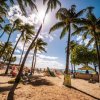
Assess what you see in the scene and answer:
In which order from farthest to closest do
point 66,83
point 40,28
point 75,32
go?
point 75,32 → point 40,28 → point 66,83

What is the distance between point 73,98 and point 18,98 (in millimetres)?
4059

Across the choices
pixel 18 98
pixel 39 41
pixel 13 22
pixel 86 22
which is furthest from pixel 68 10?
pixel 39 41

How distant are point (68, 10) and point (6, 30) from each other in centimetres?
2256

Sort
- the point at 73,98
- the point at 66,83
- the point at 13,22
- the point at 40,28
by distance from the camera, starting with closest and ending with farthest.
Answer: the point at 73,98 → the point at 66,83 → the point at 40,28 → the point at 13,22

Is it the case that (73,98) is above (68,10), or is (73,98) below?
below

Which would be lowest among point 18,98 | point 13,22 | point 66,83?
point 18,98

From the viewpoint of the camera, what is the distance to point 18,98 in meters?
10.5

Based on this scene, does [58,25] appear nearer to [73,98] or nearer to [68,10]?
[68,10]

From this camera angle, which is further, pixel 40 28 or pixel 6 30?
pixel 6 30

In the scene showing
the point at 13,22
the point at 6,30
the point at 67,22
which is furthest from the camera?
the point at 6,30

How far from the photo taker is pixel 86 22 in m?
22.4

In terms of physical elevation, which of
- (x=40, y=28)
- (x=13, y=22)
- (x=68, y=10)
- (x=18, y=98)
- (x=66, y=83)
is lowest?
(x=18, y=98)

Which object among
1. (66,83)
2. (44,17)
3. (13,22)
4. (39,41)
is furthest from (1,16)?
(39,41)

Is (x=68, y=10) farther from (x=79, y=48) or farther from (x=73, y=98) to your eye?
Answer: (x=79, y=48)
